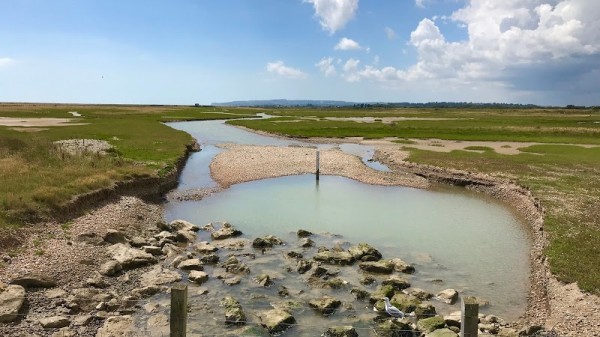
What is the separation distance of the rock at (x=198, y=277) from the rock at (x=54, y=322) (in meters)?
5.72

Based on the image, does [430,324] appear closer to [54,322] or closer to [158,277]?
[158,277]

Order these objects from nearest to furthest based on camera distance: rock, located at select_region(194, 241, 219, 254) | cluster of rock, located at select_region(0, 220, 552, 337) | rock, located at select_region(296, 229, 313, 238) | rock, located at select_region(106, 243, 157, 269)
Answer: cluster of rock, located at select_region(0, 220, 552, 337) < rock, located at select_region(106, 243, 157, 269) < rock, located at select_region(194, 241, 219, 254) < rock, located at select_region(296, 229, 313, 238)

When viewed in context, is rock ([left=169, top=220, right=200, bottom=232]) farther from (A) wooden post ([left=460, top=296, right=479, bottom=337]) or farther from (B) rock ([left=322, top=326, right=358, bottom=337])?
(A) wooden post ([left=460, top=296, right=479, bottom=337])

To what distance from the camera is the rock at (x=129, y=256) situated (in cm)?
1977

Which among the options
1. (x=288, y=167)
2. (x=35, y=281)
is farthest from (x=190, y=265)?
(x=288, y=167)

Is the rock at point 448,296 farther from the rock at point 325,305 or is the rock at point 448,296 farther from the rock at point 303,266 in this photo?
the rock at point 303,266

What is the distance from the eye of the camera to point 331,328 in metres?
14.6

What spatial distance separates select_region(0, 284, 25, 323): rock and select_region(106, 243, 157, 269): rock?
494 centimetres

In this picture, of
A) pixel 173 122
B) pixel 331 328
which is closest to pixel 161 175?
pixel 331 328

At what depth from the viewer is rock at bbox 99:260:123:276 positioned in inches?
730

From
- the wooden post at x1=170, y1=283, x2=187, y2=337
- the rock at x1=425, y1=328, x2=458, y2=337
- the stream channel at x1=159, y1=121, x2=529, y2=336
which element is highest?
the wooden post at x1=170, y1=283, x2=187, y2=337

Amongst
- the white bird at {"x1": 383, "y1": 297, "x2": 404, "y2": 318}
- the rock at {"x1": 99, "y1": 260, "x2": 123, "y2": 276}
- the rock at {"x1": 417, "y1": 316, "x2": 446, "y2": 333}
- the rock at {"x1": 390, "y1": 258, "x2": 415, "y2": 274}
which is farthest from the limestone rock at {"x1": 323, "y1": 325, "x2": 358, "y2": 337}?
the rock at {"x1": 99, "y1": 260, "x2": 123, "y2": 276}

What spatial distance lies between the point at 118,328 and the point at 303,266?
9.11 m

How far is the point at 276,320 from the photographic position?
15086 millimetres
